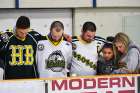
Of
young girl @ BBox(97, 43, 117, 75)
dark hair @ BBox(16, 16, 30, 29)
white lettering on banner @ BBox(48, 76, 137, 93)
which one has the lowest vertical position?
A: white lettering on banner @ BBox(48, 76, 137, 93)

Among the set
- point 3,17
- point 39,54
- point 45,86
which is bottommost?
point 45,86

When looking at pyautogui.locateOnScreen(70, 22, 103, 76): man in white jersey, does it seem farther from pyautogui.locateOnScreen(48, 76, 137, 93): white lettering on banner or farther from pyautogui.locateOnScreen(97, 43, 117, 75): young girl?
pyautogui.locateOnScreen(48, 76, 137, 93): white lettering on banner

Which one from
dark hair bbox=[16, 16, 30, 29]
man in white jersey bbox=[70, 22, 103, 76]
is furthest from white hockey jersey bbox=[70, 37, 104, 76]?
dark hair bbox=[16, 16, 30, 29]

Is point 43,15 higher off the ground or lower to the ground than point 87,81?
higher

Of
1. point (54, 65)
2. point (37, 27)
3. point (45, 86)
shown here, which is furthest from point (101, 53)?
point (37, 27)

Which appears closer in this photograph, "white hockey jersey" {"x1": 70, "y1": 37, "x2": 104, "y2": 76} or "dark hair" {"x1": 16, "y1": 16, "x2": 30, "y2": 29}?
"dark hair" {"x1": 16, "y1": 16, "x2": 30, "y2": 29}

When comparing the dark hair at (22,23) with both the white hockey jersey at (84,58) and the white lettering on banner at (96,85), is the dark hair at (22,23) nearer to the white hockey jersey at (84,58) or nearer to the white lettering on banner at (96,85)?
the white hockey jersey at (84,58)

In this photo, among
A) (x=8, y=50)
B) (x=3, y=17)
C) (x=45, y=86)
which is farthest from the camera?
(x=3, y=17)

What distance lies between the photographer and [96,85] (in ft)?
15.7

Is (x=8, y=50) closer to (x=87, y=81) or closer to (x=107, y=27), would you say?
(x=87, y=81)

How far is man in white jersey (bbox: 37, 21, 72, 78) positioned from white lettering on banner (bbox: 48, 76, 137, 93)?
17.2 inches

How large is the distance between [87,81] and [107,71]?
0.52 m

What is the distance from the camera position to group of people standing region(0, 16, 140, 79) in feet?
16.8

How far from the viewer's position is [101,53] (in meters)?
5.29
